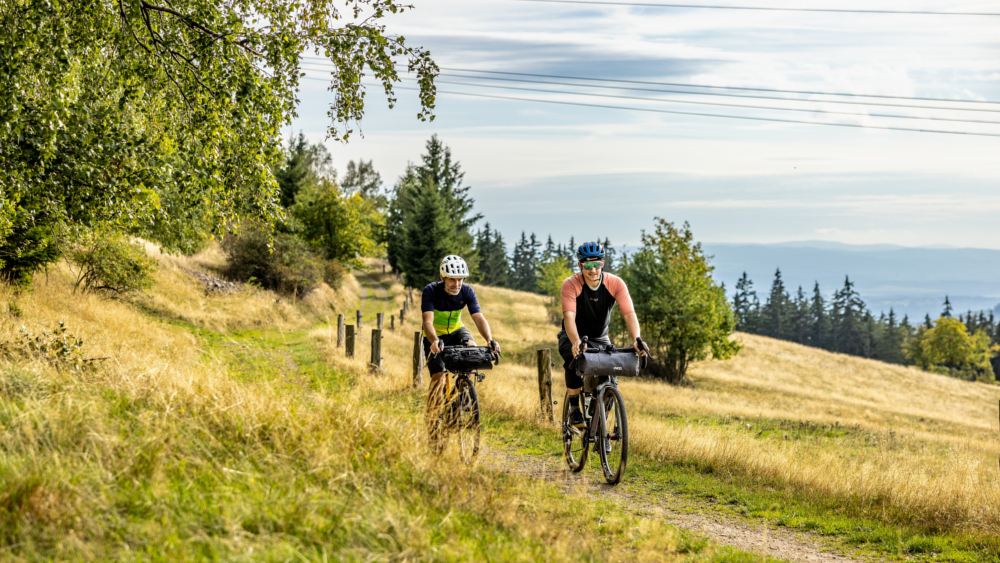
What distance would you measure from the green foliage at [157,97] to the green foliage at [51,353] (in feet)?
5.17

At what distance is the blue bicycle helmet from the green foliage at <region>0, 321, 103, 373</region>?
5.26 m

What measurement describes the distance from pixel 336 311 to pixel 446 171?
25884mm

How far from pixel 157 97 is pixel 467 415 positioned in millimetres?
6209

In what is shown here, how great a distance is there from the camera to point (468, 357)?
6711 millimetres

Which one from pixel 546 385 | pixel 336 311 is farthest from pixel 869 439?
pixel 336 311

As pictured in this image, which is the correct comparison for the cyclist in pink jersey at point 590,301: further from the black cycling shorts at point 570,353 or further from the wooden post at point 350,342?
the wooden post at point 350,342

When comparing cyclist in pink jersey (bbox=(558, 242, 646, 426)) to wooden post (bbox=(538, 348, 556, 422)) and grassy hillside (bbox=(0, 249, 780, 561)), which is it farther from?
wooden post (bbox=(538, 348, 556, 422))

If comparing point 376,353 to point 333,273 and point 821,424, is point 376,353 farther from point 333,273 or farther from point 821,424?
point 333,273

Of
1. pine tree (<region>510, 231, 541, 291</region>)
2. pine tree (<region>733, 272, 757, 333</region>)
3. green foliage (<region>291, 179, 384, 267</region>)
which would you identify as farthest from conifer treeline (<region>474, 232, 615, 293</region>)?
green foliage (<region>291, 179, 384, 267</region>)

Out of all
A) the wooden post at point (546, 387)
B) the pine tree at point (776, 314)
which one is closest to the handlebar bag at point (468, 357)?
the wooden post at point (546, 387)

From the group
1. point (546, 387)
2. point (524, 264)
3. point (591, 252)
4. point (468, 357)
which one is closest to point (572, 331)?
point (591, 252)

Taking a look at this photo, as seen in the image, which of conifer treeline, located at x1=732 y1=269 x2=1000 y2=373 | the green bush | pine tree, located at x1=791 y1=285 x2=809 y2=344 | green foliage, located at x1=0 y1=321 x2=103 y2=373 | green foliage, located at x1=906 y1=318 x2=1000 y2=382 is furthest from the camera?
pine tree, located at x1=791 y1=285 x2=809 y2=344

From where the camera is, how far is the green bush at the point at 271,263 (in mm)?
32938

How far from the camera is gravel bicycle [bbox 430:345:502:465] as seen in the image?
645cm
